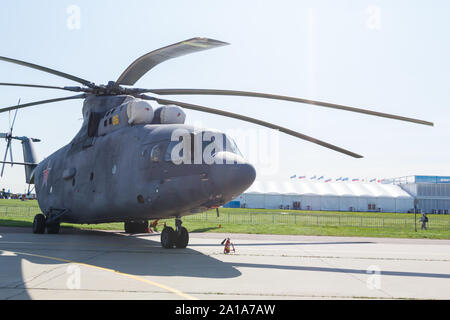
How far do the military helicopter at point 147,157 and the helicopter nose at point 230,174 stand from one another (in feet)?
0.09

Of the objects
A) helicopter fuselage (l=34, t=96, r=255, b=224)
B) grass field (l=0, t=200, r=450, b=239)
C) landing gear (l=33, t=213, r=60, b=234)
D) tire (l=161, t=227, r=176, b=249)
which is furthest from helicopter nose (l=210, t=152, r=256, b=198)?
grass field (l=0, t=200, r=450, b=239)

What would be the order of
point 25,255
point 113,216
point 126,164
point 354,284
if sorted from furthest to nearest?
point 113,216, point 126,164, point 25,255, point 354,284

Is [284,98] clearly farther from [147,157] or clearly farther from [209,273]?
[209,273]

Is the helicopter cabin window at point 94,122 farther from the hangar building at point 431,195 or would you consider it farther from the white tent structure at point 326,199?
the hangar building at point 431,195

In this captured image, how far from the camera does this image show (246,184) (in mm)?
10914

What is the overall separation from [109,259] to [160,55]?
5558mm

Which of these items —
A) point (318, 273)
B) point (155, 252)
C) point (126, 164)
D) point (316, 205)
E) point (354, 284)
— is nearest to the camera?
point (354, 284)

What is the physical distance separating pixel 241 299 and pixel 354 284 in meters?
2.73

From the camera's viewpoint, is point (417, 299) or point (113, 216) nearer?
point (417, 299)

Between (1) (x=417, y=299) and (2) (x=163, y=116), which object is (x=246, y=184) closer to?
(2) (x=163, y=116)

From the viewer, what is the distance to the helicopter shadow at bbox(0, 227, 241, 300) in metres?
8.16

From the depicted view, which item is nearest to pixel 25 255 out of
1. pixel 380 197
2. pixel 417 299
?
pixel 417 299

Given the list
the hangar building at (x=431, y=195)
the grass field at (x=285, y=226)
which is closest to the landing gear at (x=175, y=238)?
the grass field at (x=285, y=226)

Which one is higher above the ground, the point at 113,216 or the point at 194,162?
the point at 194,162
